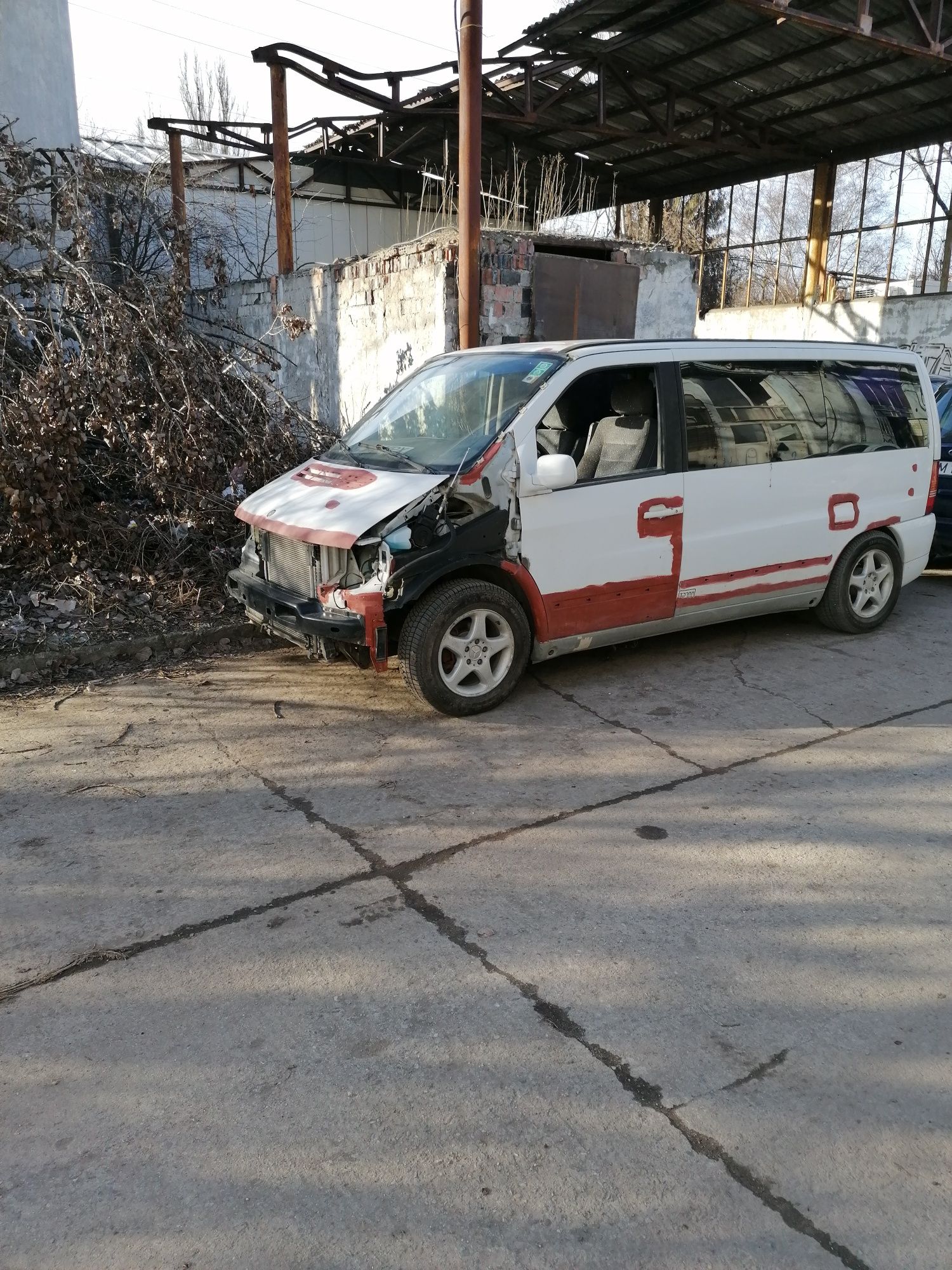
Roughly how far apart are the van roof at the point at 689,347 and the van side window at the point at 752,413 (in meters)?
0.11

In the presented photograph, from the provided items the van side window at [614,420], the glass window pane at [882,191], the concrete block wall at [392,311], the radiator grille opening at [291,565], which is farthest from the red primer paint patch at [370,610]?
the glass window pane at [882,191]

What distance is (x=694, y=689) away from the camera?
18.0 feet

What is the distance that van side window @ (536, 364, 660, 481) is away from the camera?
528cm

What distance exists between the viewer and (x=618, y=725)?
496cm

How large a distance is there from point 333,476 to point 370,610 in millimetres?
1093

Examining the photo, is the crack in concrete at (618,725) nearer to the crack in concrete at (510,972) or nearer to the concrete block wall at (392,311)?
the crack in concrete at (510,972)

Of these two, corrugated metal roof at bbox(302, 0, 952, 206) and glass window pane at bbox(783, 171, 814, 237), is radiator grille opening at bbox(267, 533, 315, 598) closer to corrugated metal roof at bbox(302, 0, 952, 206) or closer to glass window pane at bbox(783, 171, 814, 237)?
corrugated metal roof at bbox(302, 0, 952, 206)

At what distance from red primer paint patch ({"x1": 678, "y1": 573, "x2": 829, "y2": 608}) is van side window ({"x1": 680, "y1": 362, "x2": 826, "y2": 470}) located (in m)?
0.76

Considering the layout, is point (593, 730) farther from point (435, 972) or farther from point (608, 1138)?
point (608, 1138)

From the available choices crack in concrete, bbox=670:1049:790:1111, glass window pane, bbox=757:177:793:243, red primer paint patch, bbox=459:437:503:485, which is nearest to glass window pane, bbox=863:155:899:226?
glass window pane, bbox=757:177:793:243

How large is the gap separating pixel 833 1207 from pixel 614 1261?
0.55 m

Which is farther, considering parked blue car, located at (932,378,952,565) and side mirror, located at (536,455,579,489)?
parked blue car, located at (932,378,952,565)

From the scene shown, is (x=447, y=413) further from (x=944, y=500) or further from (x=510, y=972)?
(x=944, y=500)

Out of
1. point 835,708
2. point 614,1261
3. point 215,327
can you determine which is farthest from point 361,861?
point 215,327
